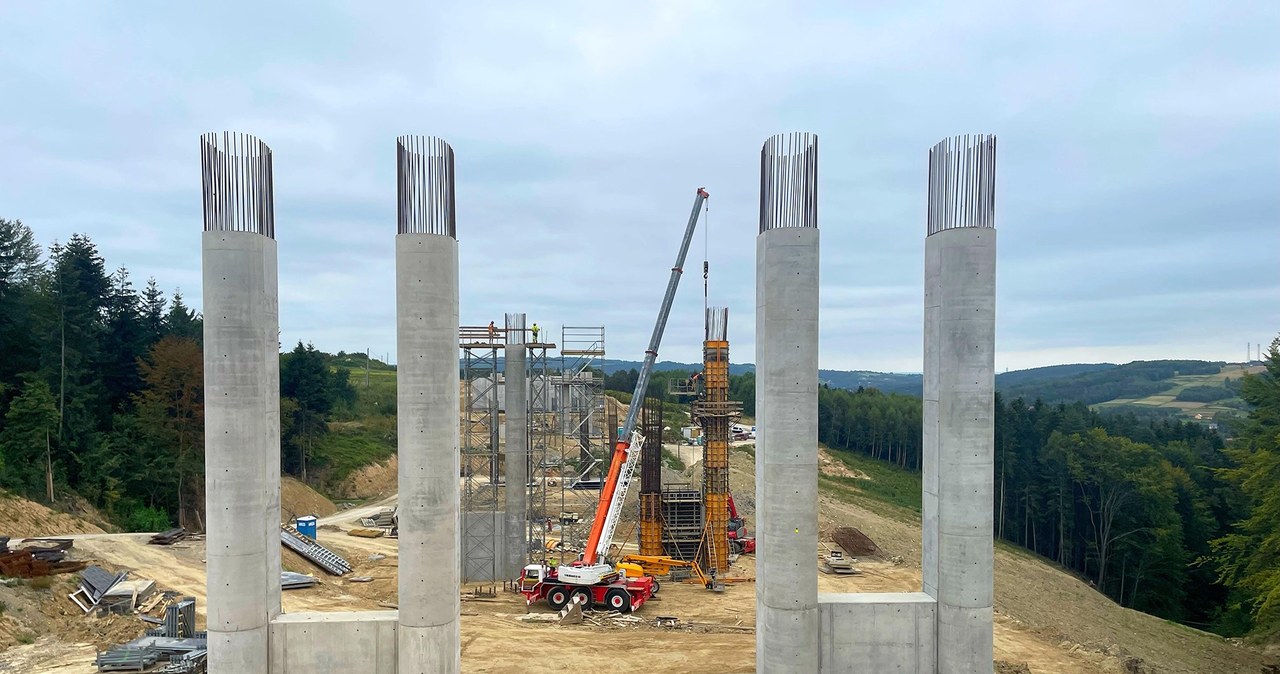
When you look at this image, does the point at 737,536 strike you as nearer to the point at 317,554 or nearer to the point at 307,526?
the point at 317,554

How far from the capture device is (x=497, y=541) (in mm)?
24859

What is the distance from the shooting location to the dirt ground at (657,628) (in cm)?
1658

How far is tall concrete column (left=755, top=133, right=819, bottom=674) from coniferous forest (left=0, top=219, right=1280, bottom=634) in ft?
56.6

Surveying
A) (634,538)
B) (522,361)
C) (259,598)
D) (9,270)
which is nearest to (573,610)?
(522,361)

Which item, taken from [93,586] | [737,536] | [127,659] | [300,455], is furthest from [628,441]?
[300,455]

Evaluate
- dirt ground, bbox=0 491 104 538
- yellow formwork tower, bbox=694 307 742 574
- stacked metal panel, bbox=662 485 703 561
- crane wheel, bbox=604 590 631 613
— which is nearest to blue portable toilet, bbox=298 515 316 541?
dirt ground, bbox=0 491 104 538

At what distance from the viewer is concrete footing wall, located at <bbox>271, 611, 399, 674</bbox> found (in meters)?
12.1

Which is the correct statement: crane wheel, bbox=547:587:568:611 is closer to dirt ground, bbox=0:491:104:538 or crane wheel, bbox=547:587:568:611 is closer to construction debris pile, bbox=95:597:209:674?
construction debris pile, bbox=95:597:209:674

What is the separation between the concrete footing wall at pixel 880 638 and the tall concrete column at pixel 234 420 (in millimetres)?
10779

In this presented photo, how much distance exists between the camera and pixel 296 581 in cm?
2341

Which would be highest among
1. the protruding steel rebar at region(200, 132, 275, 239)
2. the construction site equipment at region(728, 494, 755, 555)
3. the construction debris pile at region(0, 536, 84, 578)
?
the protruding steel rebar at region(200, 132, 275, 239)

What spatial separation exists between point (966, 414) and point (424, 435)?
1019cm

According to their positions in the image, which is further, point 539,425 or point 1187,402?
point 1187,402

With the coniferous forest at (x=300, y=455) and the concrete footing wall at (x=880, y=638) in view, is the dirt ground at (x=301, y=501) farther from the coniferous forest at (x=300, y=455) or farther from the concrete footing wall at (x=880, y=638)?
the concrete footing wall at (x=880, y=638)
